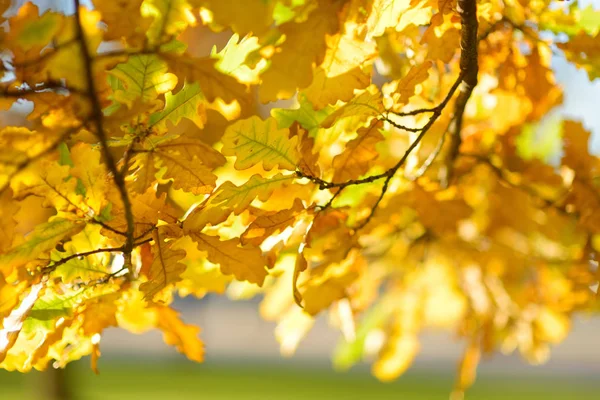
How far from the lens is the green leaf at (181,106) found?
57 cm

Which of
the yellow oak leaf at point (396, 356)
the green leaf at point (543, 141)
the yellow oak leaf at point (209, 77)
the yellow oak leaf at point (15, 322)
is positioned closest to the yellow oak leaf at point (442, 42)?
the yellow oak leaf at point (209, 77)

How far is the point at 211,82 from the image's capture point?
0.46m

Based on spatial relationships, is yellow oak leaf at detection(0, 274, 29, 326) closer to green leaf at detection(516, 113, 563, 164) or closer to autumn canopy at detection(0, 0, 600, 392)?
autumn canopy at detection(0, 0, 600, 392)

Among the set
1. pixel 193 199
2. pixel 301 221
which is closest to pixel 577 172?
pixel 301 221

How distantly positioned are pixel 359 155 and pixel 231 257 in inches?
7.2

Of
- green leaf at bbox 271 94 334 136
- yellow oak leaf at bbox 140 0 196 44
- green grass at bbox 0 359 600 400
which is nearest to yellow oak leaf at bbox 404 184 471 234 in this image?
green leaf at bbox 271 94 334 136

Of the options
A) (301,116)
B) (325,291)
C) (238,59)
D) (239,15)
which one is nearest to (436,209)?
(325,291)

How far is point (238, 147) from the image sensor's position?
0.56 m

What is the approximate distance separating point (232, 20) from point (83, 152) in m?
0.25

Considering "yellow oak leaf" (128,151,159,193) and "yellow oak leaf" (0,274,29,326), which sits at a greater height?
"yellow oak leaf" (128,151,159,193)

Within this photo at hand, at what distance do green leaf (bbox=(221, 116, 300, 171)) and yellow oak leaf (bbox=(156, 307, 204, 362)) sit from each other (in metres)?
0.28

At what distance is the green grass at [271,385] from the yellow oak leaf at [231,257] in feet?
9.61

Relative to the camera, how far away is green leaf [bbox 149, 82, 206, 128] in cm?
57

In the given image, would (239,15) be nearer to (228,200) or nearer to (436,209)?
(228,200)
